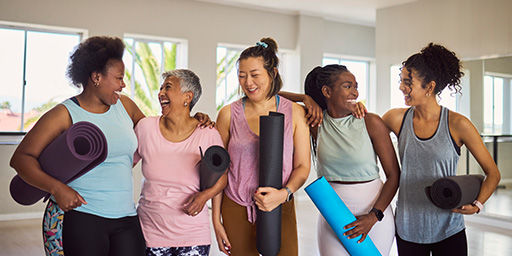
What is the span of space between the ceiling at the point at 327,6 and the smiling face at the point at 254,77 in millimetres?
5735

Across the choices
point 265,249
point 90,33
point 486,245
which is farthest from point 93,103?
point 90,33

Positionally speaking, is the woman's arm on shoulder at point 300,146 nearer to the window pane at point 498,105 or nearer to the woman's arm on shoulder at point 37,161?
the woman's arm on shoulder at point 37,161

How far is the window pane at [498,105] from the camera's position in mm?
6359

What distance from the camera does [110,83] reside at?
1925 millimetres

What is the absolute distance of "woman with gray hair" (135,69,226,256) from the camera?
195 centimetres

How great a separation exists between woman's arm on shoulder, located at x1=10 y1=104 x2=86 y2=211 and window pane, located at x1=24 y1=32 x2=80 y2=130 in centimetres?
482

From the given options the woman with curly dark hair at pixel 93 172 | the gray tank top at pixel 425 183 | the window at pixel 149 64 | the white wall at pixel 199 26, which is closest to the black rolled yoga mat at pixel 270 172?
the woman with curly dark hair at pixel 93 172

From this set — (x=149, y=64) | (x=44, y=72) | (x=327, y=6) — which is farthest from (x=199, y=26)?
(x=44, y=72)

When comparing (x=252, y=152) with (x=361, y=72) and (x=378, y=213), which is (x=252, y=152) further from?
(x=361, y=72)

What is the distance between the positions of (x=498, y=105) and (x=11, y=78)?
6036 mm

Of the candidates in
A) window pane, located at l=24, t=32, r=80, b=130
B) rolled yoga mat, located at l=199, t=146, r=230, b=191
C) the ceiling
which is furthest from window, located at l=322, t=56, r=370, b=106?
rolled yoga mat, located at l=199, t=146, r=230, b=191

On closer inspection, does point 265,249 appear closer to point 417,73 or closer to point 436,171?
point 436,171

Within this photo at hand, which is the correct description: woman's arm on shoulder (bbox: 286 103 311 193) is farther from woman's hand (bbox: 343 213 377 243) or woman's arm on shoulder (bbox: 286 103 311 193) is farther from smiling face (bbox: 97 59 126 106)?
smiling face (bbox: 97 59 126 106)

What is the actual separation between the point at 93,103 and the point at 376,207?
1.15 metres
